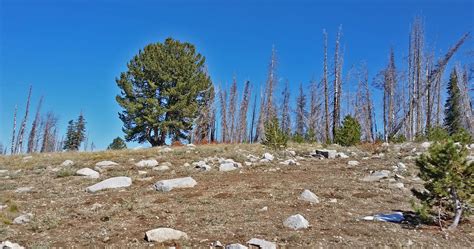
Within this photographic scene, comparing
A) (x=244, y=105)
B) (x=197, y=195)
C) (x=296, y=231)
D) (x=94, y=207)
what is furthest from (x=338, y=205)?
(x=244, y=105)

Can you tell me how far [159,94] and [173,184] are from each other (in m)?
22.4

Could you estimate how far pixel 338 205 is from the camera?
6375 mm

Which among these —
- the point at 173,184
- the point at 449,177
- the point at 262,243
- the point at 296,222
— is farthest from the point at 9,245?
the point at 449,177

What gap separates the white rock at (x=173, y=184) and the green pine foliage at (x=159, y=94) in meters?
20.2

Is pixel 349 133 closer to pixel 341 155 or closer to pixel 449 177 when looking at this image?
pixel 341 155

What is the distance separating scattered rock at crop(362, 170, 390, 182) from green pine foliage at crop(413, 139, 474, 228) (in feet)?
9.85

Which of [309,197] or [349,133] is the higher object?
[349,133]

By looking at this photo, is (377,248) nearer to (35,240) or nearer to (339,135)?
(35,240)

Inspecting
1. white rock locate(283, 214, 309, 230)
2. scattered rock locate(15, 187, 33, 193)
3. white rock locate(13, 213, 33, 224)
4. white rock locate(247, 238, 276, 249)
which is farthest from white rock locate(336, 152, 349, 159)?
white rock locate(13, 213, 33, 224)

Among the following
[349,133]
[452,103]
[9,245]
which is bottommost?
[9,245]

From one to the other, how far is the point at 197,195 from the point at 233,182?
1.30 m

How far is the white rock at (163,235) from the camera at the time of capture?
4887mm

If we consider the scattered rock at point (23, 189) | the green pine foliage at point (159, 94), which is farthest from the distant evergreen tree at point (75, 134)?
the scattered rock at point (23, 189)

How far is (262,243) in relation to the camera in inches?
179
